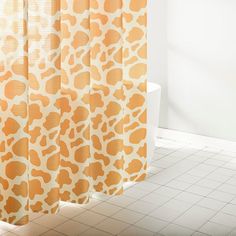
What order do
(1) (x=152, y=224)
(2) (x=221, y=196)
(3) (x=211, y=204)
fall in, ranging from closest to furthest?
(1) (x=152, y=224) < (3) (x=211, y=204) < (2) (x=221, y=196)

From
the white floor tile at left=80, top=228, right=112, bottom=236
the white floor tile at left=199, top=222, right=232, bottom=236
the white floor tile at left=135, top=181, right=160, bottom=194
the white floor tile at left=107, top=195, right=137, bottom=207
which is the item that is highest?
the white floor tile at left=199, top=222, right=232, bottom=236

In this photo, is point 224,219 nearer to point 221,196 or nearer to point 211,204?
point 211,204

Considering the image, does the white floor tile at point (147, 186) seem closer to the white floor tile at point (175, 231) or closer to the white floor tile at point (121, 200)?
the white floor tile at point (121, 200)

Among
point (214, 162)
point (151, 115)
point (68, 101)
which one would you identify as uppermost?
point (68, 101)

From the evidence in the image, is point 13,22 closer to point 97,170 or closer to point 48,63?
point 48,63

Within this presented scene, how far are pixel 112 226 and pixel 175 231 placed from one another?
0.32 metres

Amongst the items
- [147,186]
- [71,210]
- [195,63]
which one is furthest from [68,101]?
[195,63]

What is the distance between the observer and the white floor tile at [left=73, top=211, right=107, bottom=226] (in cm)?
244

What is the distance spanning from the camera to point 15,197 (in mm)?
2305

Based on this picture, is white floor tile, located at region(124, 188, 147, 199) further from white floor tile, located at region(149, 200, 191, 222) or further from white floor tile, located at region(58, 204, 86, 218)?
white floor tile, located at region(58, 204, 86, 218)

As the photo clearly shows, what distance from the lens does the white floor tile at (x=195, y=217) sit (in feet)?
7.97

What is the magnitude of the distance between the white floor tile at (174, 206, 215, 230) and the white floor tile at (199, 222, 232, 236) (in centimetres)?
3

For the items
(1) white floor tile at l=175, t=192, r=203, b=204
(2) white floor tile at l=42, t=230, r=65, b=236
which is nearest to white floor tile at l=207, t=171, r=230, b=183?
(1) white floor tile at l=175, t=192, r=203, b=204

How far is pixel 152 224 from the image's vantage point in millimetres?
2428
